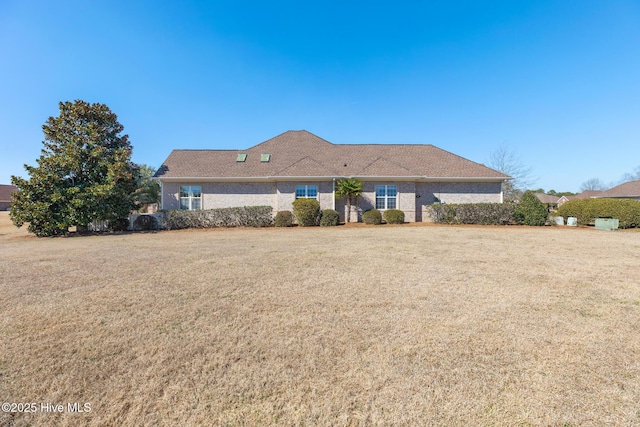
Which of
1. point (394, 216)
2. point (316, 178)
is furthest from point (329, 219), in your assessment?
point (394, 216)

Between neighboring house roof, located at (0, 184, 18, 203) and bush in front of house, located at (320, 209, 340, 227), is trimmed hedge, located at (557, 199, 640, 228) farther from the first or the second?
neighboring house roof, located at (0, 184, 18, 203)

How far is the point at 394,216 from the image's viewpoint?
1775 cm

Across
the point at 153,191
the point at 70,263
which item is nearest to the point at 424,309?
the point at 70,263

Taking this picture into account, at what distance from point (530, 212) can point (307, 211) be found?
1366cm

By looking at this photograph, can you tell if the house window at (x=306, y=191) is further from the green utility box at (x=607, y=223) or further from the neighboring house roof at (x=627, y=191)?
the neighboring house roof at (x=627, y=191)

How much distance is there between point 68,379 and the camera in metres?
2.59

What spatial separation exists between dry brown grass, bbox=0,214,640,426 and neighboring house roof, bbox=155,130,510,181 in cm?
1331

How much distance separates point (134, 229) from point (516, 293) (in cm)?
1959

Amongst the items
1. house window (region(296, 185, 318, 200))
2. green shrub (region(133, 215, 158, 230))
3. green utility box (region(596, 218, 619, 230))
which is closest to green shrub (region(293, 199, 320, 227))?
house window (region(296, 185, 318, 200))

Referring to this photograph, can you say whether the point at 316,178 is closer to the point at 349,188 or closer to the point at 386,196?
the point at 349,188

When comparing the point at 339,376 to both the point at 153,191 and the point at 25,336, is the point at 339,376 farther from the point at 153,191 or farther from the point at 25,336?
the point at 153,191

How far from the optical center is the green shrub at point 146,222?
58.5 ft

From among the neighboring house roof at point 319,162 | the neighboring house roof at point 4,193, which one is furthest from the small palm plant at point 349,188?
the neighboring house roof at point 4,193

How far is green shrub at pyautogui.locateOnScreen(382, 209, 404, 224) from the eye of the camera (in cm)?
1774
